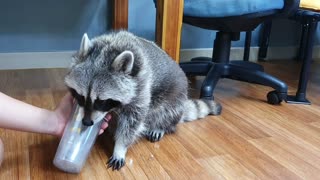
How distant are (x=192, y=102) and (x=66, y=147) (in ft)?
2.01

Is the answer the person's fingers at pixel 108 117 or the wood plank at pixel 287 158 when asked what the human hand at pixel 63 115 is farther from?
the wood plank at pixel 287 158

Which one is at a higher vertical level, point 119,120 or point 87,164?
point 119,120

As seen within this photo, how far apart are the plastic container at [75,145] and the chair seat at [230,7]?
0.74m

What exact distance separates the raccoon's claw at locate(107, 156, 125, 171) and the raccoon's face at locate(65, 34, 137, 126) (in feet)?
0.56

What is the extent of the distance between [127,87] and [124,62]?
0.23 ft

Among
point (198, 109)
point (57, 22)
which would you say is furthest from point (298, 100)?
point (57, 22)

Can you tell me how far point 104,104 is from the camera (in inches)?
37.4

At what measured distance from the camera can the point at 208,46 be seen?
243 cm

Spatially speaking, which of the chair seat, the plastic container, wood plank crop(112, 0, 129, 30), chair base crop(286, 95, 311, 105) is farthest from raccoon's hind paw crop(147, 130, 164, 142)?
wood plank crop(112, 0, 129, 30)

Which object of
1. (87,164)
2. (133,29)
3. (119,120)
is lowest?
(87,164)

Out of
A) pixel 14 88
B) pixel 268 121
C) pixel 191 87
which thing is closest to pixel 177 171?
pixel 268 121

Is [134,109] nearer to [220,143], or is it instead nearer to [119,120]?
[119,120]

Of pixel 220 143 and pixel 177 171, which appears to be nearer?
pixel 177 171

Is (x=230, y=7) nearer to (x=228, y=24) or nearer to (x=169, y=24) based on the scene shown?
(x=228, y=24)
